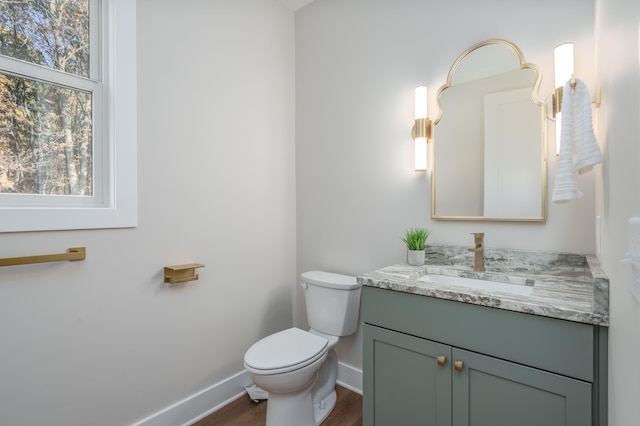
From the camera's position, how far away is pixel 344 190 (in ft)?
6.85

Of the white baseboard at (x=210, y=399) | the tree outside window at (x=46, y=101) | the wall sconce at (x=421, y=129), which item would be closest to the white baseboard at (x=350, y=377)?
the white baseboard at (x=210, y=399)

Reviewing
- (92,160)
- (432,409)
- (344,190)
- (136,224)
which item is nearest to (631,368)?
(432,409)

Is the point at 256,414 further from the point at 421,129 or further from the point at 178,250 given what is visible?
the point at 421,129

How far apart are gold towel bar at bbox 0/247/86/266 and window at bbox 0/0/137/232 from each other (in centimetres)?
11

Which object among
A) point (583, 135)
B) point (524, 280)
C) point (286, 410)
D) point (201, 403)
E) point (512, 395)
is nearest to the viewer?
point (583, 135)

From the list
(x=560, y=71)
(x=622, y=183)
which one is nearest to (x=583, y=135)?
(x=622, y=183)

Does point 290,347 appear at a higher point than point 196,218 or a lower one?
lower

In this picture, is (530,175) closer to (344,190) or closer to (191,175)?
(344,190)

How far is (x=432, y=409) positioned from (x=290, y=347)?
0.70m

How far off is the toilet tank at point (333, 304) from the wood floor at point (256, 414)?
0.43m

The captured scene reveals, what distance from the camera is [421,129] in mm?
1681

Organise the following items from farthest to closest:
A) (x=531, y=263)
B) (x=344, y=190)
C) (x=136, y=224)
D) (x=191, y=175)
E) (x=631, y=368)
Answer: (x=344, y=190)
(x=191, y=175)
(x=136, y=224)
(x=531, y=263)
(x=631, y=368)

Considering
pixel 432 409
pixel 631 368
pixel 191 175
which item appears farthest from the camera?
pixel 191 175

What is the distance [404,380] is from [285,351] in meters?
0.58
